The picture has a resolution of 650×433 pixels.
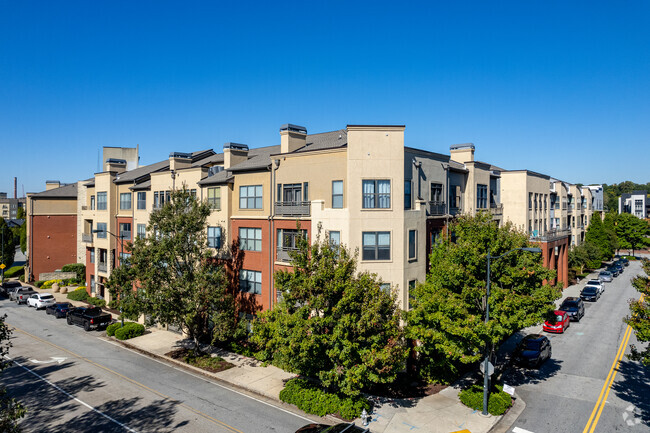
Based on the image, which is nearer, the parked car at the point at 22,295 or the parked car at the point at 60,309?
the parked car at the point at 60,309

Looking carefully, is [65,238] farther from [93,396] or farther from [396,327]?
[396,327]

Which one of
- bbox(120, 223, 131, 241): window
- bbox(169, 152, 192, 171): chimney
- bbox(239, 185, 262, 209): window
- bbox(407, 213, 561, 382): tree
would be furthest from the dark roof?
bbox(407, 213, 561, 382): tree

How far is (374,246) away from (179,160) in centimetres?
2115

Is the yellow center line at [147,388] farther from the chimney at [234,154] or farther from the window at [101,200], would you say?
the chimney at [234,154]

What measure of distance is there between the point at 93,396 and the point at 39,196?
4634cm

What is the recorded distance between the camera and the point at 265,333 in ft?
66.7

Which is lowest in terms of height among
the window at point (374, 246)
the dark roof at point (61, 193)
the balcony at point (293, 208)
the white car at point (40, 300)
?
the white car at point (40, 300)

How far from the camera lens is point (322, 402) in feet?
63.8

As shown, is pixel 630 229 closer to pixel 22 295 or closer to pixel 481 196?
pixel 481 196

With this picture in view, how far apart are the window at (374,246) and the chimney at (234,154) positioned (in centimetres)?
1409

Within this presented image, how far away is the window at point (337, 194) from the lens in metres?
25.0

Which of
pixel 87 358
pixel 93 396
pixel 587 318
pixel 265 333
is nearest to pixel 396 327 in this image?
pixel 265 333

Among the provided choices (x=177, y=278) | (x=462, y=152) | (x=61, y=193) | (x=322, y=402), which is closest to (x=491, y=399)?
(x=322, y=402)

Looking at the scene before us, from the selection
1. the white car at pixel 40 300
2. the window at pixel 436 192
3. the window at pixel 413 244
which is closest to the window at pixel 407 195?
the window at pixel 413 244
